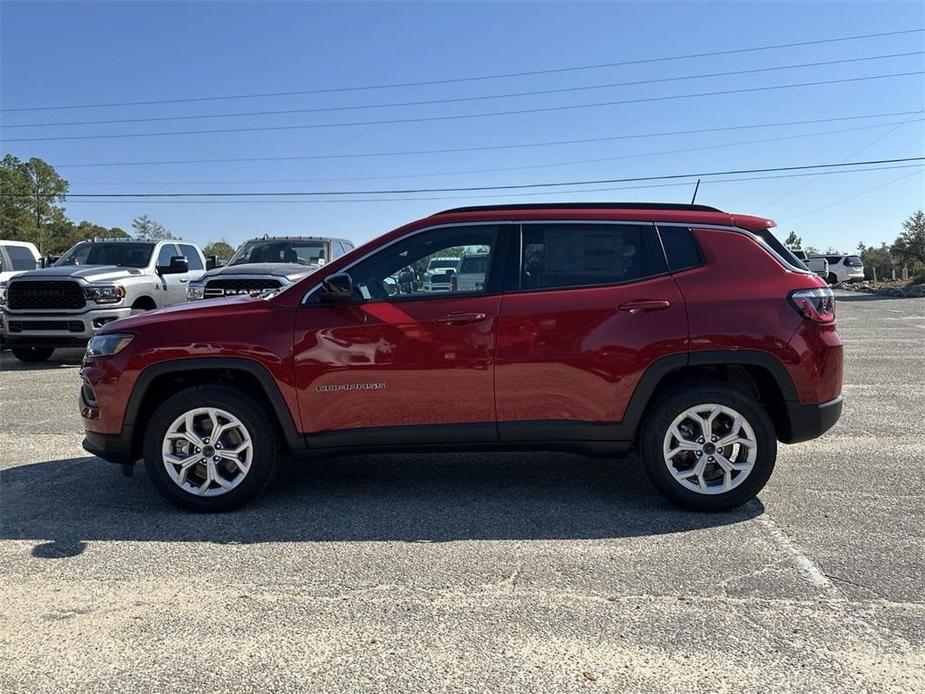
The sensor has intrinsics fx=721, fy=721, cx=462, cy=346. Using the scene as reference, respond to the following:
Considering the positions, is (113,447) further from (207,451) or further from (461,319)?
(461,319)

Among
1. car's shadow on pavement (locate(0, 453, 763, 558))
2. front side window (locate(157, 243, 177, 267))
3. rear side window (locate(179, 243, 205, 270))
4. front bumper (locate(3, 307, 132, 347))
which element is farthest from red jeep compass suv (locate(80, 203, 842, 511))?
rear side window (locate(179, 243, 205, 270))

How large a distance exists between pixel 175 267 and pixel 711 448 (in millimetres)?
10469

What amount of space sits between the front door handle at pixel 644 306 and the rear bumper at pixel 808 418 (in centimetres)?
99

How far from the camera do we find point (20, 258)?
1421 centimetres

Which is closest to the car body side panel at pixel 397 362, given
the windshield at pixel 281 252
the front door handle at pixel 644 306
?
the front door handle at pixel 644 306

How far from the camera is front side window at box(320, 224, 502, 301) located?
457cm

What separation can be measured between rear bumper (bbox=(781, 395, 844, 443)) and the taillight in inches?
20.9

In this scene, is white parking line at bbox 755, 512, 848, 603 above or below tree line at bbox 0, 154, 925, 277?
below

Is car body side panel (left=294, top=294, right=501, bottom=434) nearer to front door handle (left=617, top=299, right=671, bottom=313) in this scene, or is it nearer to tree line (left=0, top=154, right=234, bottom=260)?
front door handle (left=617, top=299, right=671, bottom=313)

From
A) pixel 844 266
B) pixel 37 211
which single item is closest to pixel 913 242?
pixel 844 266

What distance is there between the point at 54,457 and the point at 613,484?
4.51 m

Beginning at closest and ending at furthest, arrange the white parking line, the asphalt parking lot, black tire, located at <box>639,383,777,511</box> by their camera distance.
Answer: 1. the asphalt parking lot
2. the white parking line
3. black tire, located at <box>639,383,777,511</box>

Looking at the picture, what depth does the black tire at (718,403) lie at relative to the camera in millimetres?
4367

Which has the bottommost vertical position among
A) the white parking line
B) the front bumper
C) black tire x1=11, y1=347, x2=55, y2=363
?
the white parking line
